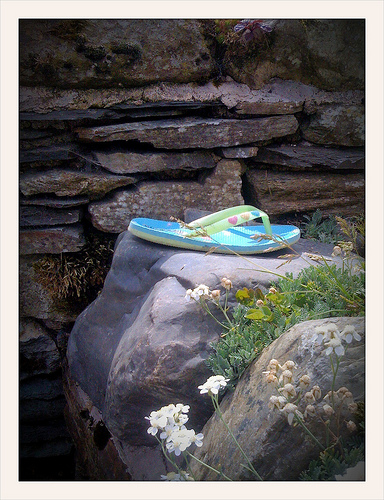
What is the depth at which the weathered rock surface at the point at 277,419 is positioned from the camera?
1.00 m

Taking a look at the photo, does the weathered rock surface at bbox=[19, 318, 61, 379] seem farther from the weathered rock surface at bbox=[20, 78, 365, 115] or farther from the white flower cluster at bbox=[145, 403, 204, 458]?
the white flower cluster at bbox=[145, 403, 204, 458]

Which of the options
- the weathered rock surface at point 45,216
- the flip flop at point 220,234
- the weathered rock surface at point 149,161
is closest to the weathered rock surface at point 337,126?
the weathered rock surface at point 149,161

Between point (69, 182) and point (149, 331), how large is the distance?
112 centimetres

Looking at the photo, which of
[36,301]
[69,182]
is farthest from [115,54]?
[36,301]

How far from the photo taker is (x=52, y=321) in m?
2.46

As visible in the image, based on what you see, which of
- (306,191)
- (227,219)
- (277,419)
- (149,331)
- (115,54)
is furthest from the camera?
(306,191)

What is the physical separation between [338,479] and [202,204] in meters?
1.64

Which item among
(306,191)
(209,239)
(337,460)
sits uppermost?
(306,191)

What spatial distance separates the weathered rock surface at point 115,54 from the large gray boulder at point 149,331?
2.67 ft

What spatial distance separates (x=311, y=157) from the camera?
2432 millimetres

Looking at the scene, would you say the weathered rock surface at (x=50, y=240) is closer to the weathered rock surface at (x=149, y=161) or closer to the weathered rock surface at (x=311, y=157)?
the weathered rock surface at (x=149, y=161)

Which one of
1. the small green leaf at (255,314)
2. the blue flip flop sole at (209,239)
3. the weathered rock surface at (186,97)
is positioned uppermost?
the weathered rock surface at (186,97)

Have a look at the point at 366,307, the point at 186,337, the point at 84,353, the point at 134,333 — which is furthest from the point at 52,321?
the point at 366,307

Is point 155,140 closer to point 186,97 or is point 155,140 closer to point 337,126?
point 186,97
